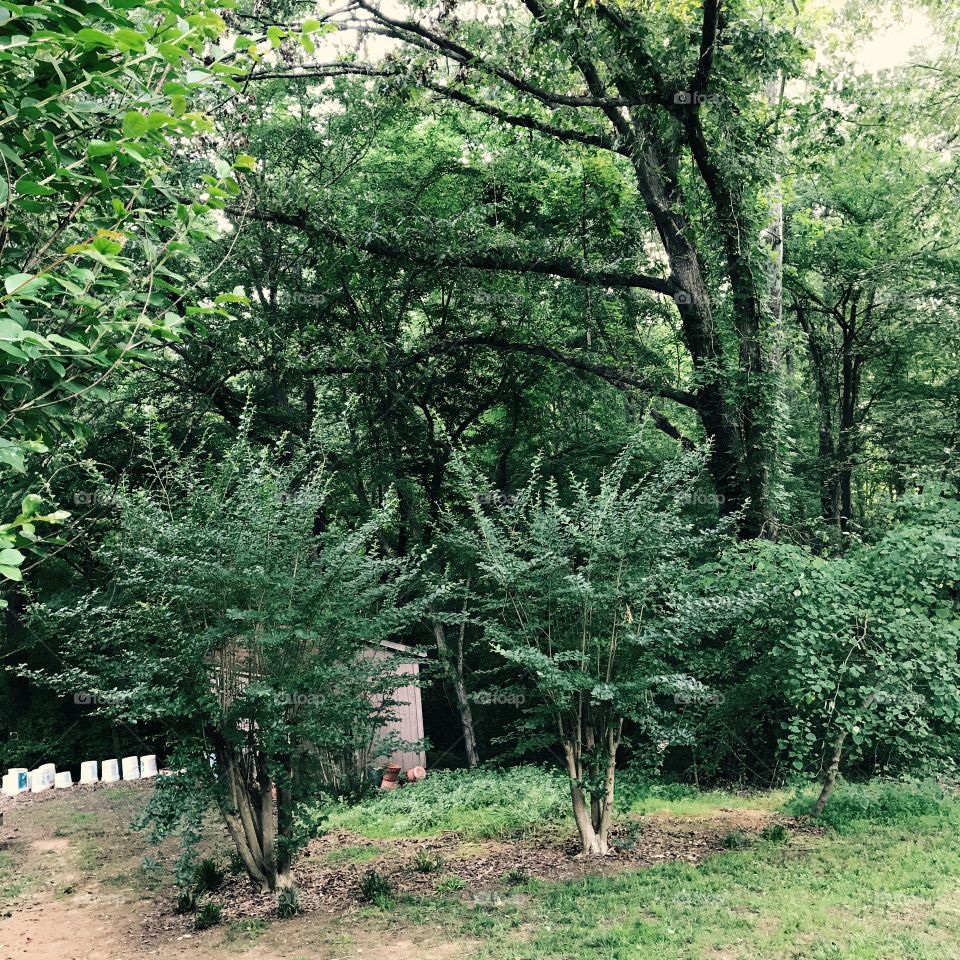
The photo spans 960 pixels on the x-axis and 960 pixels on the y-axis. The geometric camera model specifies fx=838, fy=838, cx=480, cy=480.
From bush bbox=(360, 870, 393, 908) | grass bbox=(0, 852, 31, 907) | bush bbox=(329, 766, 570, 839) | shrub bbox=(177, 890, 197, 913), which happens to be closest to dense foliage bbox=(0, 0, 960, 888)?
shrub bbox=(177, 890, 197, 913)

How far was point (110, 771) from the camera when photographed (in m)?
15.3

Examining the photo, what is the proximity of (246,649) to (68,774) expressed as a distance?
35.0ft

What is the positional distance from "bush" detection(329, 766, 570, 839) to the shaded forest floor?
0.87ft

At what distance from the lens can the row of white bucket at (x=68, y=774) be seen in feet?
47.8

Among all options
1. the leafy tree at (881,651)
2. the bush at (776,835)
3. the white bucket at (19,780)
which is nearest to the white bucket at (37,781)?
the white bucket at (19,780)

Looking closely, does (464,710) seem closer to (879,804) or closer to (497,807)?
(497,807)

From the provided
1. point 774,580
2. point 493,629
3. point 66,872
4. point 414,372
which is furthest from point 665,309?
point 66,872

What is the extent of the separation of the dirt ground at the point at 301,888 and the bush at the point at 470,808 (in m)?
0.42

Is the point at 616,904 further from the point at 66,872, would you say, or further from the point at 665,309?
the point at 665,309

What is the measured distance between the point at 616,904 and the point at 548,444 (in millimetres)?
10729

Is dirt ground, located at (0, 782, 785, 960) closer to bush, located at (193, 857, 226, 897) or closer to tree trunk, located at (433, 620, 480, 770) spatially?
bush, located at (193, 857, 226, 897)

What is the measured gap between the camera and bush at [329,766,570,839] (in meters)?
8.95

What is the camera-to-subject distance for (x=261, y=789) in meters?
6.86

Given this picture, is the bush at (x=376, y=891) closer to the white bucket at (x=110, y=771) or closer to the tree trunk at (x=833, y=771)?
the tree trunk at (x=833, y=771)
